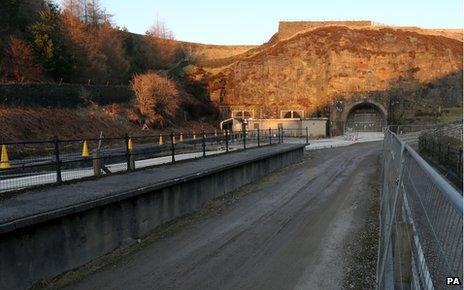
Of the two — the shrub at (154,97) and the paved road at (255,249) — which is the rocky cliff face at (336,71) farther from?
the paved road at (255,249)

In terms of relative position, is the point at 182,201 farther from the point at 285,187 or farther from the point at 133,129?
the point at 133,129

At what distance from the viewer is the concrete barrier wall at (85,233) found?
22.8 feet

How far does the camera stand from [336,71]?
77625 mm

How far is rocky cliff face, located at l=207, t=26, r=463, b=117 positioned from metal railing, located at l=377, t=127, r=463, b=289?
7170 cm

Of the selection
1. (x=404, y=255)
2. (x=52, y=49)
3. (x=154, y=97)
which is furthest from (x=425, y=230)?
(x=154, y=97)

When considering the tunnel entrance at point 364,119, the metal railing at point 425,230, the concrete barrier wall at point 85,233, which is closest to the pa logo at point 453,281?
the metal railing at point 425,230

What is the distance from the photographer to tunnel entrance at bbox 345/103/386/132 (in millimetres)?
72238

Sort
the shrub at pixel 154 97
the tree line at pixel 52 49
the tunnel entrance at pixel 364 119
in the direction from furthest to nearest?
→ the tunnel entrance at pixel 364 119 < the shrub at pixel 154 97 < the tree line at pixel 52 49

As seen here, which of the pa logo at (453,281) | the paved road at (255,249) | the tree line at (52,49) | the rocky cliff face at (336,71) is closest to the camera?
the pa logo at (453,281)

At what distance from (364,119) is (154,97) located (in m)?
36.8

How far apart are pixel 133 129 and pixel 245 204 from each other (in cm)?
3132

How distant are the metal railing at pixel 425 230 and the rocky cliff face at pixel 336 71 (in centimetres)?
7170

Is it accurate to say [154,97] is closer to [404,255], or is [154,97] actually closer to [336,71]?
[336,71]

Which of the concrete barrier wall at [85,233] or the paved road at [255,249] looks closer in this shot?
the concrete barrier wall at [85,233]
